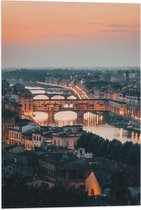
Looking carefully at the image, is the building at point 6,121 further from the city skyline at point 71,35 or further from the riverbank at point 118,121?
the riverbank at point 118,121

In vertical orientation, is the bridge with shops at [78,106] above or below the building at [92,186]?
above

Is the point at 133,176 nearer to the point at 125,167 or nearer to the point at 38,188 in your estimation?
the point at 125,167

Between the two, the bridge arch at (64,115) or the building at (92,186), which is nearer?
the building at (92,186)

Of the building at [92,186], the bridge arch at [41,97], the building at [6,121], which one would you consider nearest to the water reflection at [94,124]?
the bridge arch at [41,97]

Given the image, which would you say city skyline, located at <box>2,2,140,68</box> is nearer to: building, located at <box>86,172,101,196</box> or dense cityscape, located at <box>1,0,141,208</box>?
dense cityscape, located at <box>1,0,141,208</box>

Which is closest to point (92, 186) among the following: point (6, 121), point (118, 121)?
point (118, 121)

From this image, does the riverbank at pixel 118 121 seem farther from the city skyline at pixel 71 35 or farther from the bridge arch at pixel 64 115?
the city skyline at pixel 71 35

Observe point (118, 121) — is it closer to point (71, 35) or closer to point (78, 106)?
point (78, 106)

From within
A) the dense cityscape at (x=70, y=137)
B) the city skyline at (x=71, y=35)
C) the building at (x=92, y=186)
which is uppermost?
the city skyline at (x=71, y=35)
